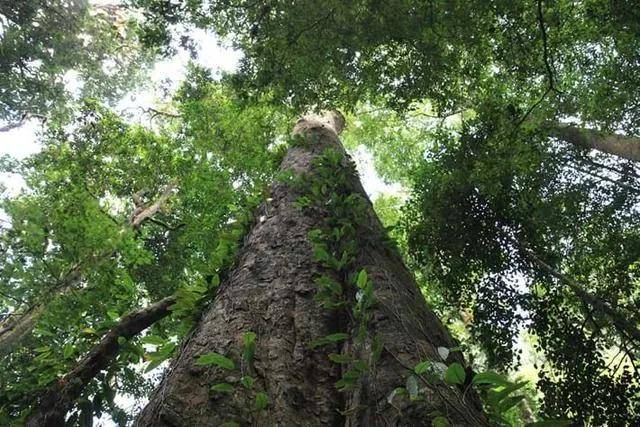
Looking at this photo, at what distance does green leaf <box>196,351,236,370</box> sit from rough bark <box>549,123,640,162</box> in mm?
6467

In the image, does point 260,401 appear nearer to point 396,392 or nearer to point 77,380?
point 396,392

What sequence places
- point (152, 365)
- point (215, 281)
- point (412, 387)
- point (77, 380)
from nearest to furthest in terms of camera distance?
point (412, 387) → point (152, 365) → point (77, 380) → point (215, 281)

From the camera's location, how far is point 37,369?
2.90m

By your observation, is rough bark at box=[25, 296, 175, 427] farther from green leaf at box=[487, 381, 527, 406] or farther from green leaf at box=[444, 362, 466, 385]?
green leaf at box=[487, 381, 527, 406]

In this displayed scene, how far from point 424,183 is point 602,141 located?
353 cm

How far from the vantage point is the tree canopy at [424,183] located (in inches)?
171

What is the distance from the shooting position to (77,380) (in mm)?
2602

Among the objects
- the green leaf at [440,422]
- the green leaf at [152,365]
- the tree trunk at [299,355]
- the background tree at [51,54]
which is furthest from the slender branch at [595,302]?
the background tree at [51,54]

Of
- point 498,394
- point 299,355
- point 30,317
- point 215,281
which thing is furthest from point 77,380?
point 30,317

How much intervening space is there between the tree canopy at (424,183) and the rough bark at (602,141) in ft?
0.12

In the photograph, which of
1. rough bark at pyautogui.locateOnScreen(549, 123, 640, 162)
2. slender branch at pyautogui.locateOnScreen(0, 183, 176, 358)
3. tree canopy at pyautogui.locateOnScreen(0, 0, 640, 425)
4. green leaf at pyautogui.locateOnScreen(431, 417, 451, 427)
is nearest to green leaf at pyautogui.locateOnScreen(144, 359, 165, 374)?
tree canopy at pyautogui.locateOnScreen(0, 0, 640, 425)

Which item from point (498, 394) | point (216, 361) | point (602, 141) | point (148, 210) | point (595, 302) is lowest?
point (498, 394)

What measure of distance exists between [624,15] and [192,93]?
815 centimetres

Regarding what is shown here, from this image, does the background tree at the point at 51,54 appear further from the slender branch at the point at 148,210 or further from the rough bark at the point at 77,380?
the rough bark at the point at 77,380
